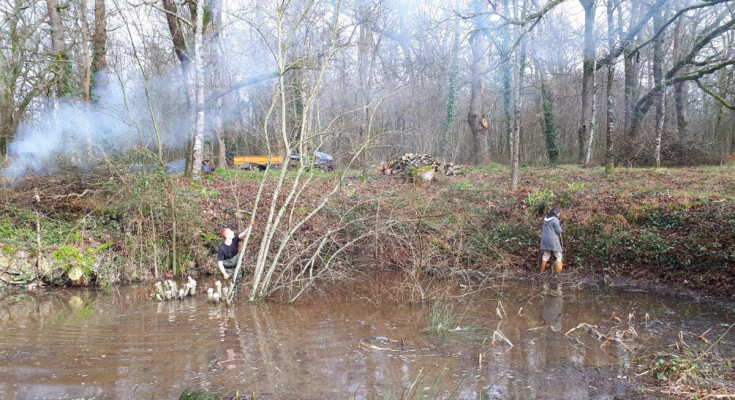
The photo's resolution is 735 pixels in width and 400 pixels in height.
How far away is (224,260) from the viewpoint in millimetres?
8672

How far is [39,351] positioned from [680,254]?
1123cm

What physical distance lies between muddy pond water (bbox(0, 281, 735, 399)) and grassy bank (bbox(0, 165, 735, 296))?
3.38ft

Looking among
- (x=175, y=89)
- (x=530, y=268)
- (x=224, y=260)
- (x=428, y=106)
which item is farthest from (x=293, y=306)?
(x=428, y=106)

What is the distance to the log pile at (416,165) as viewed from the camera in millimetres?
17361

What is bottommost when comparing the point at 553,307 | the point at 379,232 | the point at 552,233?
the point at 553,307

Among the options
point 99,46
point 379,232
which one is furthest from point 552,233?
point 99,46

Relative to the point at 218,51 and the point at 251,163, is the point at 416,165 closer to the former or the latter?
the point at 218,51

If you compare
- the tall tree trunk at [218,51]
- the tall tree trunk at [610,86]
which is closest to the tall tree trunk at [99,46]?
the tall tree trunk at [218,51]

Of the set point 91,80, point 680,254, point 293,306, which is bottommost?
point 293,306

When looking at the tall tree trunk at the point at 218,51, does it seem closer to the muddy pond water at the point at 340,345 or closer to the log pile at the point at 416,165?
the log pile at the point at 416,165

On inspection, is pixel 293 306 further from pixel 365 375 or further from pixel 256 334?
pixel 365 375

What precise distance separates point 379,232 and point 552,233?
4.08 m

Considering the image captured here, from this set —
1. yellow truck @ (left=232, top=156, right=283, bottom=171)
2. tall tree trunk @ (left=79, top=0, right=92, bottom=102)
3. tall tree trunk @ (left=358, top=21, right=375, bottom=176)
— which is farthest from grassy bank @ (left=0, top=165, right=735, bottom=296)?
yellow truck @ (left=232, top=156, right=283, bottom=171)

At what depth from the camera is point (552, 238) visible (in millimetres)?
10336
